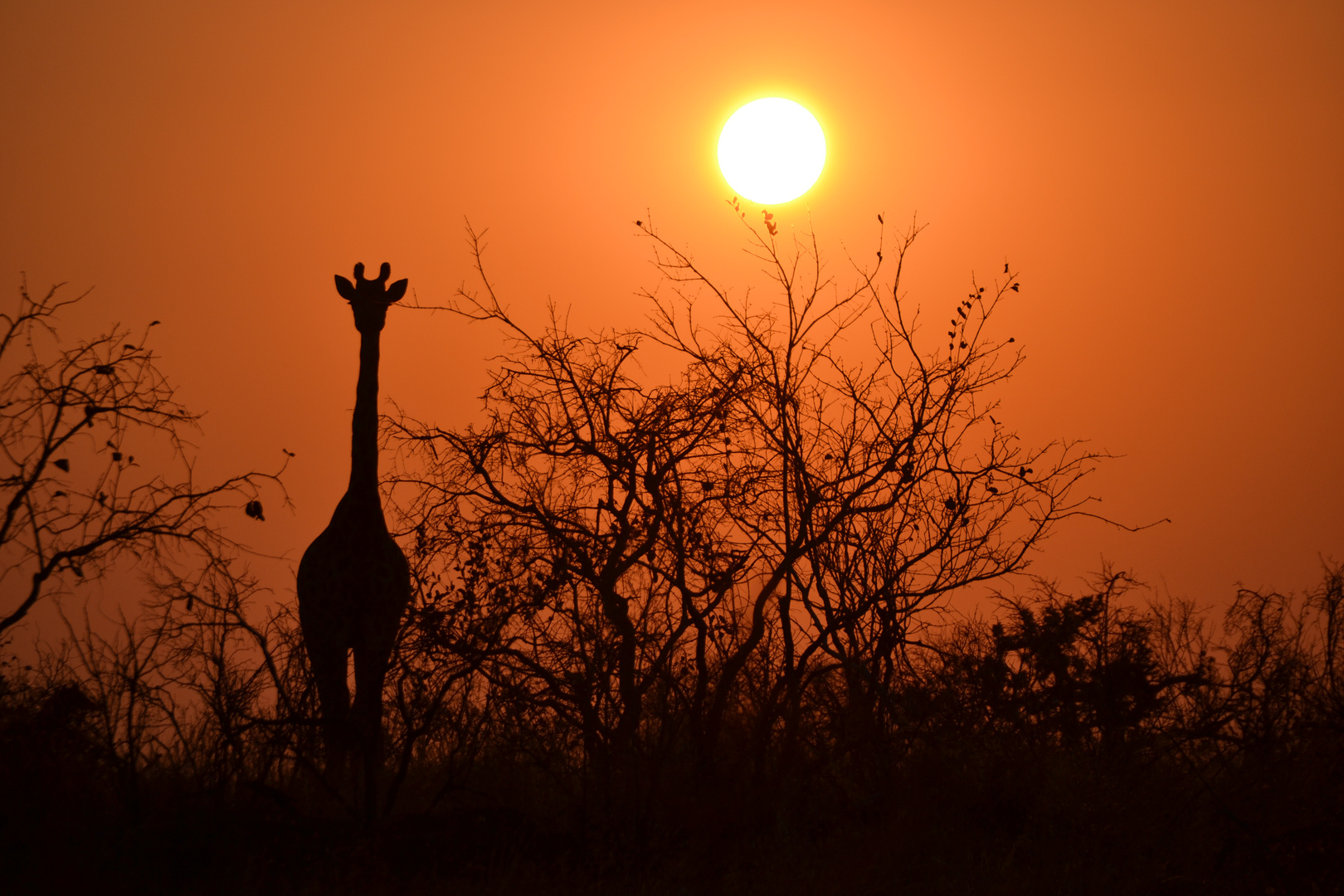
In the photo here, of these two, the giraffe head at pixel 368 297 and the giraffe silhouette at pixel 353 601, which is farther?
the giraffe head at pixel 368 297

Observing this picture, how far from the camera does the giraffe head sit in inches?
416

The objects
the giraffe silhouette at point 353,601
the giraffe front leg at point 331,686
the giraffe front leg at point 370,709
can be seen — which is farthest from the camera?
the giraffe silhouette at point 353,601

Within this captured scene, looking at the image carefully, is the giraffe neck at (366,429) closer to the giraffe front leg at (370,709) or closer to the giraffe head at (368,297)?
A: the giraffe head at (368,297)

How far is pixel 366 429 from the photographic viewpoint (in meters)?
10.1

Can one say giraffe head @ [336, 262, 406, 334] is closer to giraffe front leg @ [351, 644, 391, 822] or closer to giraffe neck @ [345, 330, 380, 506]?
giraffe neck @ [345, 330, 380, 506]

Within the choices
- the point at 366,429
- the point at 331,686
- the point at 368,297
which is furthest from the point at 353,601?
the point at 368,297

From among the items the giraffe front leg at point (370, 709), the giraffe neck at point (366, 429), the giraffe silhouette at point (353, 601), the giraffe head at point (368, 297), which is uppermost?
the giraffe head at point (368, 297)

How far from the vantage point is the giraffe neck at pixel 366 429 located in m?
9.80

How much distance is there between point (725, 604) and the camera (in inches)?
338

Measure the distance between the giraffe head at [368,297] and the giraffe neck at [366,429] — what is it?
0.37ft

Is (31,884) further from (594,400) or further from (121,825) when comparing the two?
(594,400)

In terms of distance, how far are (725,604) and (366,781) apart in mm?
2981

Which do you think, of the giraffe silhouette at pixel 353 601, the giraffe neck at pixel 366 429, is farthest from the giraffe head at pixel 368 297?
the giraffe silhouette at pixel 353 601

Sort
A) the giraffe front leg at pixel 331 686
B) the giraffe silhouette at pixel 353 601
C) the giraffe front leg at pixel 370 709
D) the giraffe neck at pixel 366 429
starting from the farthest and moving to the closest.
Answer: the giraffe neck at pixel 366 429 → the giraffe silhouette at pixel 353 601 → the giraffe front leg at pixel 331 686 → the giraffe front leg at pixel 370 709
